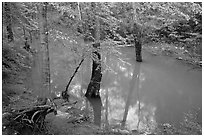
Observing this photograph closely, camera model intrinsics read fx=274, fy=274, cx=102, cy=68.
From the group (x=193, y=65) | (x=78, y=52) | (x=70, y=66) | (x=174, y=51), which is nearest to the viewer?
(x=78, y=52)

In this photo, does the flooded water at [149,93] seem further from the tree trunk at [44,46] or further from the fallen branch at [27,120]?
the fallen branch at [27,120]

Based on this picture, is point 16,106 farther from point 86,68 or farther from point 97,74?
point 86,68

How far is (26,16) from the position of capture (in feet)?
18.3

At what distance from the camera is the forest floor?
398cm

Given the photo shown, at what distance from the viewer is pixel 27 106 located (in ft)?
13.6

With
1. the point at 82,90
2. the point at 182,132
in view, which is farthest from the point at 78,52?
the point at 182,132

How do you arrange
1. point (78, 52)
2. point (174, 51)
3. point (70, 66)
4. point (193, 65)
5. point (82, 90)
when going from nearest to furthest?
point (78, 52)
point (82, 90)
point (70, 66)
point (193, 65)
point (174, 51)

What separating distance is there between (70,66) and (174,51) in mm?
6226

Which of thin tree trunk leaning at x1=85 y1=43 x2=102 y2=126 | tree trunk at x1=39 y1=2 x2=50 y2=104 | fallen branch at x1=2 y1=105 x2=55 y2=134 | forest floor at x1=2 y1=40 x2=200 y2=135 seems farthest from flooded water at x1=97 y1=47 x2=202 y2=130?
fallen branch at x1=2 y1=105 x2=55 y2=134

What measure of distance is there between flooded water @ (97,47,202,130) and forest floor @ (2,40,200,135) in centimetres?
68

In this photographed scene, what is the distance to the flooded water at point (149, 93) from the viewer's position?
20.0 feet

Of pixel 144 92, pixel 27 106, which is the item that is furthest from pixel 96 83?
pixel 27 106

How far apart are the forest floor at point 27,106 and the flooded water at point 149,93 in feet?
2.23

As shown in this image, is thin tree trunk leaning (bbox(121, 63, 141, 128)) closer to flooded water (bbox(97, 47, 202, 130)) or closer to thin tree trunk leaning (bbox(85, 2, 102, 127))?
flooded water (bbox(97, 47, 202, 130))
